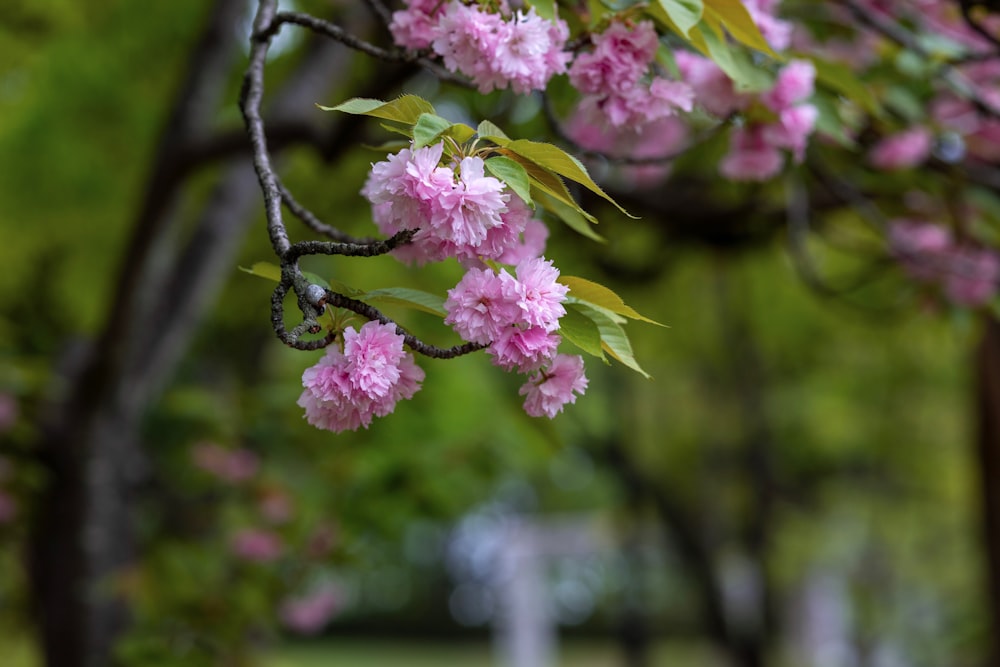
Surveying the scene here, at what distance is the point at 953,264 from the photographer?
8.07 feet

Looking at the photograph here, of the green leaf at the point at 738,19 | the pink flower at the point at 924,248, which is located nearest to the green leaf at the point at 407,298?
the green leaf at the point at 738,19

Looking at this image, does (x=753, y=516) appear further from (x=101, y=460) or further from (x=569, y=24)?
(x=569, y=24)

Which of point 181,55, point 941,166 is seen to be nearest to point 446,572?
point 181,55

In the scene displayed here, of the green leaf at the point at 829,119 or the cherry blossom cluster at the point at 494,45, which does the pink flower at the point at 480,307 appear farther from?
the green leaf at the point at 829,119

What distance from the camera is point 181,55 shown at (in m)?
4.49

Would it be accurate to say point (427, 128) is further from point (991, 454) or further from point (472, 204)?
point (991, 454)

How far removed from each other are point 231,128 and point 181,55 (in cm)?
209

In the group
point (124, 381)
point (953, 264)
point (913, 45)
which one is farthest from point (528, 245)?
point (124, 381)

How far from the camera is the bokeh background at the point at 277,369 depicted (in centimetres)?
298

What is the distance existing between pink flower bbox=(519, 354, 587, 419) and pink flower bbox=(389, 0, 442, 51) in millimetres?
449

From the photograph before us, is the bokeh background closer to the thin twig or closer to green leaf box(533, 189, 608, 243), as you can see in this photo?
the thin twig

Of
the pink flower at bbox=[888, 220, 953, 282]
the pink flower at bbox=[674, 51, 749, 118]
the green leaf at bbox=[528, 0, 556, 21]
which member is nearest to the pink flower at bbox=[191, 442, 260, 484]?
the pink flower at bbox=[888, 220, 953, 282]

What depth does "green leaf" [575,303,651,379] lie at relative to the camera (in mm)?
897

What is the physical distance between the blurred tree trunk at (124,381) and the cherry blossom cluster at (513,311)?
7.39 ft
